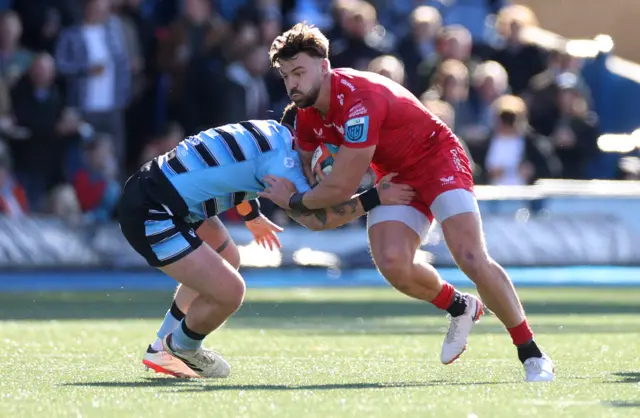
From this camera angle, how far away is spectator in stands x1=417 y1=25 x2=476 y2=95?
1738cm

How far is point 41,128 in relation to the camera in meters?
16.0

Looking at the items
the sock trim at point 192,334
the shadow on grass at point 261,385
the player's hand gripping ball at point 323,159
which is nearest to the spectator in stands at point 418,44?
the player's hand gripping ball at point 323,159

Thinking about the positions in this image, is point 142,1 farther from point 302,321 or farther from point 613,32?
point 613,32

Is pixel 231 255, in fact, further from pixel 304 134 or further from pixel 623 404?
pixel 623 404

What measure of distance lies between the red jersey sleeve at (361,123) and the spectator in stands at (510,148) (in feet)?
29.3

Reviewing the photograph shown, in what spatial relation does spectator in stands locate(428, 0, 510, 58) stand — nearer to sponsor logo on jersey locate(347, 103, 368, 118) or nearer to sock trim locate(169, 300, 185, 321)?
sock trim locate(169, 300, 185, 321)

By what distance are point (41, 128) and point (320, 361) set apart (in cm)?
813

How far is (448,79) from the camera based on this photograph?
16.8 metres

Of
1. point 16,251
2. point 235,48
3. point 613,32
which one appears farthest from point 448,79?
point 613,32

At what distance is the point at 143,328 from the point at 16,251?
4.42m

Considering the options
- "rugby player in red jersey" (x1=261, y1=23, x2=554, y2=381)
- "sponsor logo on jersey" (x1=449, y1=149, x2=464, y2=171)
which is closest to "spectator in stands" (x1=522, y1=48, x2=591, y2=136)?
"rugby player in red jersey" (x1=261, y1=23, x2=554, y2=381)

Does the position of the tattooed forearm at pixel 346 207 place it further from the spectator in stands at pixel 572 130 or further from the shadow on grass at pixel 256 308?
the spectator in stands at pixel 572 130

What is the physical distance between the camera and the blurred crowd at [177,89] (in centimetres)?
1584

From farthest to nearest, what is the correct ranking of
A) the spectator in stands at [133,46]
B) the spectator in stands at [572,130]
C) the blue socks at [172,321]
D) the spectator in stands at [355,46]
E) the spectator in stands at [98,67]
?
the spectator in stands at [572,130] < the spectator in stands at [355,46] < the spectator in stands at [133,46] < the spectator in stands at [98,67] < the blue socks at [172,321]
